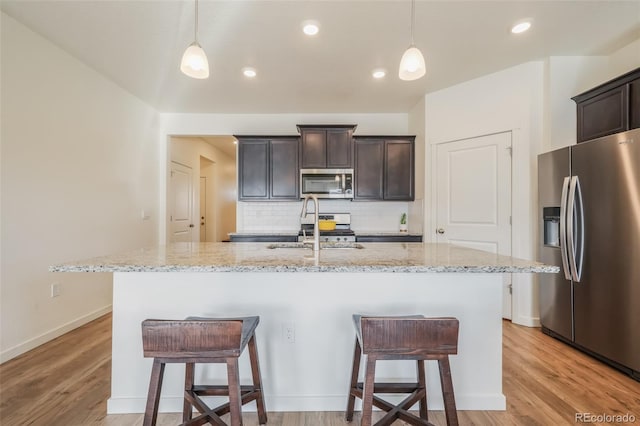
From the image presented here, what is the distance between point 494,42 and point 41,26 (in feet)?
12.7

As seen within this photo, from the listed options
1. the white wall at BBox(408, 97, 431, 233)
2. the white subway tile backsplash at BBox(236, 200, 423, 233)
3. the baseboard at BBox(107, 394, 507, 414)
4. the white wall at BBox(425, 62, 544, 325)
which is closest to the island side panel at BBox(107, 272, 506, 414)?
the baseboard at BBox(107, 394, 507, 414)

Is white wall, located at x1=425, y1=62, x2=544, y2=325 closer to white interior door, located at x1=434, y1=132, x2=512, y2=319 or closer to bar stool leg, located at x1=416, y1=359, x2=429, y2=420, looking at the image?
white interior door, located at x1=434, y1=132, x2=512, y2=319

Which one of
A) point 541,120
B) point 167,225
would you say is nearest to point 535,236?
point 541,120

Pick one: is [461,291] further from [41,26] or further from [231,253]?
[41,26]

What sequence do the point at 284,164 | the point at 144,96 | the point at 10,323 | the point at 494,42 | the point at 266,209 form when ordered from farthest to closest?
the point at 266,209 < the point at 284,164 < the point at 144,96 < the point at 494,42 < the point at 10,323

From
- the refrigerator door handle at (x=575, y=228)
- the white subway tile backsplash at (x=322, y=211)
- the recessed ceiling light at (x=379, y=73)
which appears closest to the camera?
the refrigerator door handle at (x=575, y=228)

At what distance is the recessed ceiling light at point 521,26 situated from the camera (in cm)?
241

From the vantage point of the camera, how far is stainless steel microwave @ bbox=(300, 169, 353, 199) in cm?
417

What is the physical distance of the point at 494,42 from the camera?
8.86ft

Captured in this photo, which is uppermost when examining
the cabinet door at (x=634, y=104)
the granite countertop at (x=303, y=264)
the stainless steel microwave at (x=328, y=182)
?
the cabinet door at (x=634, y=104)

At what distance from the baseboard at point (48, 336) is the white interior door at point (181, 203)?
164cm

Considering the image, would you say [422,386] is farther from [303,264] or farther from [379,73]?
[379,73]

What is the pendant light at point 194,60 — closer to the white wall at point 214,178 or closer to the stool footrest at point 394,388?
the stool footrest at point 394,388

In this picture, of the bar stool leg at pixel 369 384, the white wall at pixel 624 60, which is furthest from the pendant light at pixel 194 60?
the white wall at pixel 624 60
